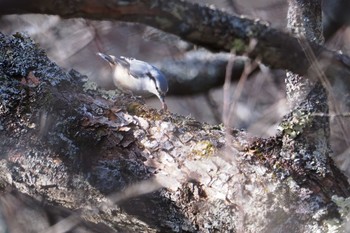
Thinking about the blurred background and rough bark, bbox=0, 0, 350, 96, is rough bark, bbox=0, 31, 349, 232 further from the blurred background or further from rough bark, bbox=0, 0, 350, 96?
the blurred background

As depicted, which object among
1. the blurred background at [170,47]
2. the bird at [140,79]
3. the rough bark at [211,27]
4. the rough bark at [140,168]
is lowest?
the blurred background at [170,47]

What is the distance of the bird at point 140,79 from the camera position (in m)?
3.19

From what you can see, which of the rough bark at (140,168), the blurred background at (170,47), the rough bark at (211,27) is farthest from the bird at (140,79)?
the rough bark at (211,27)

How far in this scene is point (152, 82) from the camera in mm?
3182

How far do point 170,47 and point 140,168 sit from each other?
2130mm

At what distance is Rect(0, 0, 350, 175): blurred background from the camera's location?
12.2 ft

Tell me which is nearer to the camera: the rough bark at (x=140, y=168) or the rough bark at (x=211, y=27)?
the rough bark at (x=211, y=27)

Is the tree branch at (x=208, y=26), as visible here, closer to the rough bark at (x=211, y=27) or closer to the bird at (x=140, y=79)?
the rough bark at (x=211, y=27)

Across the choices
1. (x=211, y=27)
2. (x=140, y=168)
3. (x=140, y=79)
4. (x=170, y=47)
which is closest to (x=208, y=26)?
(x=211, y=27)

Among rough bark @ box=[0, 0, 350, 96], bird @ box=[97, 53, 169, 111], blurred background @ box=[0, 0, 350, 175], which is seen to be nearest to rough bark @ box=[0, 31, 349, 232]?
rough bark @ box=[0, 0, 350, 96]

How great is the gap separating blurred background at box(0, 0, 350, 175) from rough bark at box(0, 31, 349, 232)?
1.62 meters

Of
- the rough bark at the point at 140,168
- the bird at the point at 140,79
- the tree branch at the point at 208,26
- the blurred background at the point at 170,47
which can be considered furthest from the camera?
the blurred background at the point at 170,47

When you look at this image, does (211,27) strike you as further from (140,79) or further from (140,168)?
(140,79)

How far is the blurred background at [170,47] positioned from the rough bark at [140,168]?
162 cm
